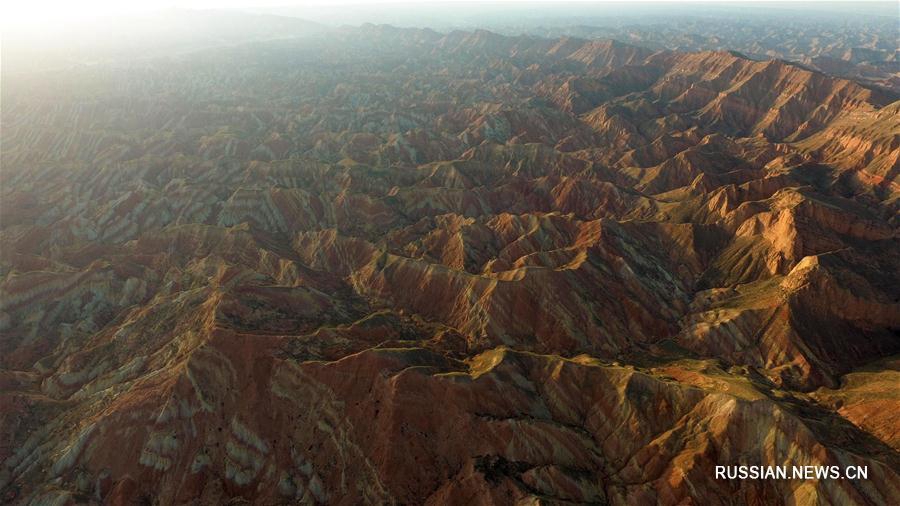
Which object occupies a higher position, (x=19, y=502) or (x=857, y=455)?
(x=857, y=455)

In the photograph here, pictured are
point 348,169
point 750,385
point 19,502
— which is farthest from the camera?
point 348,169

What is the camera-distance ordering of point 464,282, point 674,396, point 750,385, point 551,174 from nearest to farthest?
1. point 674,396
2. point 750,385
3. point 464,282
4. point 551,174

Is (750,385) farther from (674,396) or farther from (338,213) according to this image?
(338,213)

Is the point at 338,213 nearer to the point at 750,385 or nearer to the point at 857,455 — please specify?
the point at 750,385

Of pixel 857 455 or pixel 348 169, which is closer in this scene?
pixel 857 455

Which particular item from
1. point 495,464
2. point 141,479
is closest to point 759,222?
point 495,464

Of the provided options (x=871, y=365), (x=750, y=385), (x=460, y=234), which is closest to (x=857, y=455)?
(x=750, y=385)
